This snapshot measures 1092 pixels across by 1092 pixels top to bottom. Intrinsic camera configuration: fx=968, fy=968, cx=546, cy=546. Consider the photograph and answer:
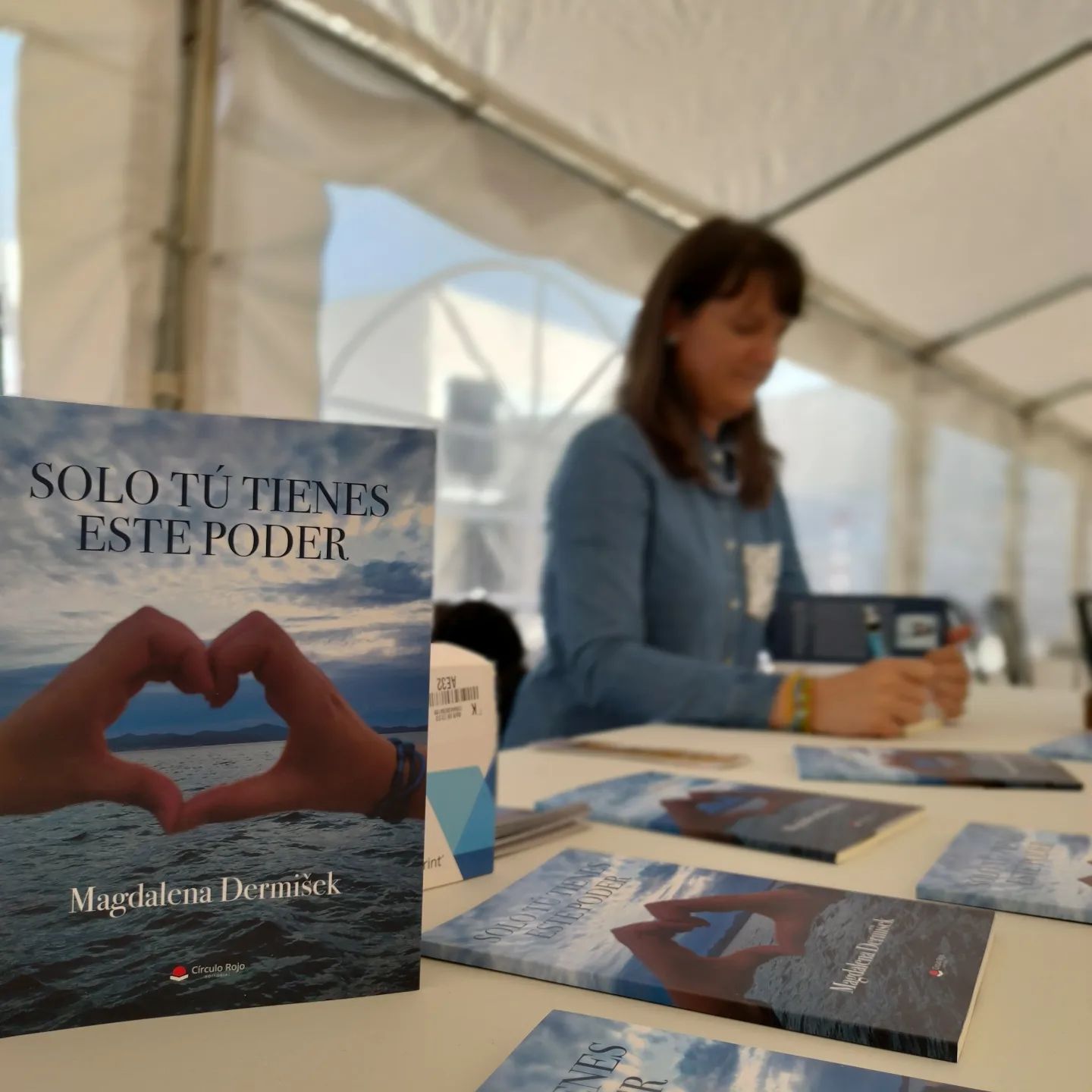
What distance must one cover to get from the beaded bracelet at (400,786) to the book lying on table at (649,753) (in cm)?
52

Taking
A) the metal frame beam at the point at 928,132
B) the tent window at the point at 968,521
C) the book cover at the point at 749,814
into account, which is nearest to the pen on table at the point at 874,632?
the book cover at the point at 749,814

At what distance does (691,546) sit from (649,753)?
45 cm

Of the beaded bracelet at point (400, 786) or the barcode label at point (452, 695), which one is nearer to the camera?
the beaded bracelet at point (400, 786)

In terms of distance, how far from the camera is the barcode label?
453 millimetres

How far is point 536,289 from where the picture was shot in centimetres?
283

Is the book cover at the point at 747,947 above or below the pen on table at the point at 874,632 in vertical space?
below

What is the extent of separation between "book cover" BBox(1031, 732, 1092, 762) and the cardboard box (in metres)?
0.65

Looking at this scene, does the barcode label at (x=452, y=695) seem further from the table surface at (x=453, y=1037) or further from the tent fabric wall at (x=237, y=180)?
the tent fabric wall at (x=237, y=180)

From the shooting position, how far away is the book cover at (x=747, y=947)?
317 mm

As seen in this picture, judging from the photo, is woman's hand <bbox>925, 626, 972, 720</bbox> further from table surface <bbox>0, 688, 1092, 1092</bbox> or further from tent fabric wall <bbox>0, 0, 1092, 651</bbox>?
tent fabric wall <bbox>0, 0, 1092, 651</bbox>

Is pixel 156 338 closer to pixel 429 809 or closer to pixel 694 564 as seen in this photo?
pixel 694 564

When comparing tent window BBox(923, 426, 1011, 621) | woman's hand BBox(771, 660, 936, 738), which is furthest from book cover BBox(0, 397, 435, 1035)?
tent window BBox(923, 426, 1011, 621)

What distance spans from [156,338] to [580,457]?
0.78 metres

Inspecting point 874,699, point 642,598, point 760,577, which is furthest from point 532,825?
Answer: point 760,577
